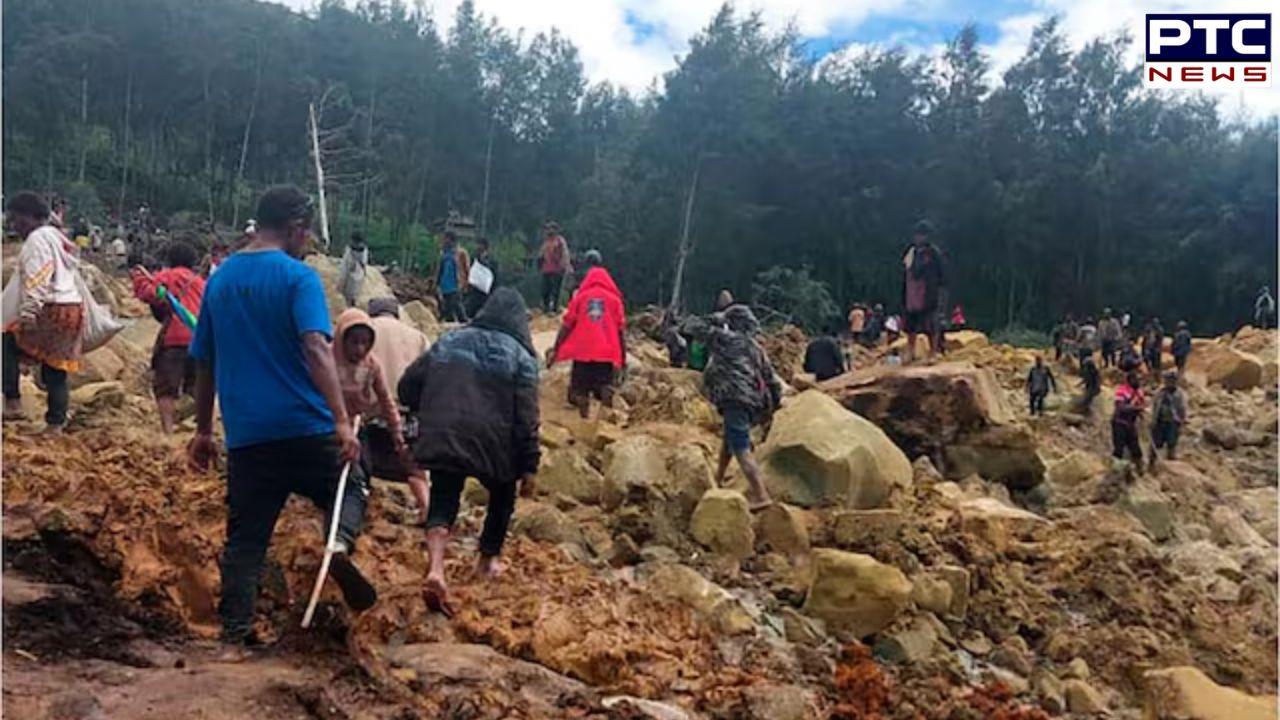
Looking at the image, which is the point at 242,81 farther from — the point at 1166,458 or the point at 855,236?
the point at 1166,458

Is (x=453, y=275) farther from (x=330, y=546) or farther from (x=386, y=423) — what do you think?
(x=330, y=546)

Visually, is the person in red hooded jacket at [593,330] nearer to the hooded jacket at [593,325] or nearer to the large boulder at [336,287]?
the hooded jacket at [593,325]

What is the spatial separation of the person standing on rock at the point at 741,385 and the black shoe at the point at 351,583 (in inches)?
145

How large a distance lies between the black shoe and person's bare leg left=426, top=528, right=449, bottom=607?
0.58 meters

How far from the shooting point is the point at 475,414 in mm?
4602

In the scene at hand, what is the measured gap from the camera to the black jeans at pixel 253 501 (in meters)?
3.66

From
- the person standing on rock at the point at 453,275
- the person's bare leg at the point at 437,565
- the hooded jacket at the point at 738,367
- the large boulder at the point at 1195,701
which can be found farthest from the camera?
the person standing on rock at the point at 453,275

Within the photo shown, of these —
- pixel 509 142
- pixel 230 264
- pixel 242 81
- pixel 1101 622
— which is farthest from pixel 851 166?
pixel 230 264

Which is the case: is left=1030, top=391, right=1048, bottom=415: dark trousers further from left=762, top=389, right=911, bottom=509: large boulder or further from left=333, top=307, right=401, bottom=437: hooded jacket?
left=333, top=307, right=401, bottom=437: hooded jacket

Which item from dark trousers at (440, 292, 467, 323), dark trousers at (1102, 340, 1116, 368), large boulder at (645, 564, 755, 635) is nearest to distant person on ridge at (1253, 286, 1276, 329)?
dark trousers at (1102, 340, 1116, 368)

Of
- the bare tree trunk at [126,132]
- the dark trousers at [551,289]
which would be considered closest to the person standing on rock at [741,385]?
the dark trousers at [551,289]

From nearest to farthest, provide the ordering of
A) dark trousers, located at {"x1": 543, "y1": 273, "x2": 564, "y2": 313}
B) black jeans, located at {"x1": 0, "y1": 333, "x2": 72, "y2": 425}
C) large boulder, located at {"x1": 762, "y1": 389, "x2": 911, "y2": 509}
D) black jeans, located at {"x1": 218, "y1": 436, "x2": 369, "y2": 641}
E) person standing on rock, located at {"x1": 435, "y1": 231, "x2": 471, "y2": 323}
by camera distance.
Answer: black jeans, located at {"x1": 218, "y1": 436, "x2": 369, "y2": 641}, black jeans, located at {"x1": 0, "y1": 333, "x2": 72, "y2": 425}, large boulder, located at {"x1": 762, "y1": 389, "x2": 911, "y2": 509}, person standing on rock, located at {"x1": 435, "y1": 231, "x2": 471, "y2": 323}, dark trousers, located at {"x1": 543, "y1": 273, "x2": 564, "y2": 313}

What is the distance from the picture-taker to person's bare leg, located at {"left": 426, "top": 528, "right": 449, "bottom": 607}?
4.51m

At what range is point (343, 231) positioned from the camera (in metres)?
36.5
